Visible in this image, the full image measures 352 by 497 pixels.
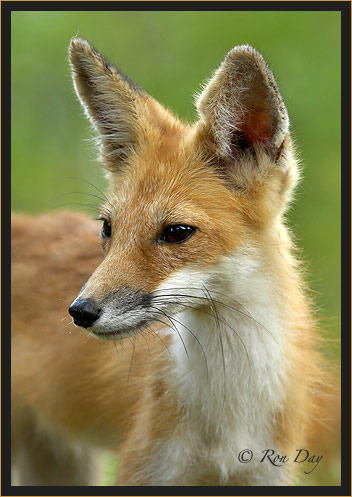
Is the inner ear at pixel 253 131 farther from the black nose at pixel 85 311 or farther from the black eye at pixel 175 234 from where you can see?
the black nose at pixel 85 311

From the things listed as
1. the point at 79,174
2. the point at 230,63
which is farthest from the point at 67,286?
the point at 79,174

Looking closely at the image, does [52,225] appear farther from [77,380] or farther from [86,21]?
[86,21]

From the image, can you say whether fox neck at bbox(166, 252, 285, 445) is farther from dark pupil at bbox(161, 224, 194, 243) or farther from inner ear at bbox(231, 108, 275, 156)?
inner ear at bbox(231, 108, 275, 156)

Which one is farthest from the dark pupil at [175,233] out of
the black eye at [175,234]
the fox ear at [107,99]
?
the fox ear at [107,99]

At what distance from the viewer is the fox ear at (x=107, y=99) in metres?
5.81

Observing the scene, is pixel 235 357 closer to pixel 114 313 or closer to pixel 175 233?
pixel 175 233

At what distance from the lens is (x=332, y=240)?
13359 mm

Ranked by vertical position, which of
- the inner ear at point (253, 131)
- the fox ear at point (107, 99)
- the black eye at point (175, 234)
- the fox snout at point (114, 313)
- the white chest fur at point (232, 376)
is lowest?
the white chest fur at point (232, 376)

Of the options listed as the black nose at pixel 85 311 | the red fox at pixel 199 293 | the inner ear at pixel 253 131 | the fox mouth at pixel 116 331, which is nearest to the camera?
the black nose at pixel 85 311

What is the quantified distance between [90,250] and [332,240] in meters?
6.67

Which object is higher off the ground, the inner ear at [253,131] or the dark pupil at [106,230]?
the inner ear at [253,131]

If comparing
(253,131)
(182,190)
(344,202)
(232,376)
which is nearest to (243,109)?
(253,131)

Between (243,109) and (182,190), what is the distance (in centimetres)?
72

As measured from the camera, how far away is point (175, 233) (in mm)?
5324
